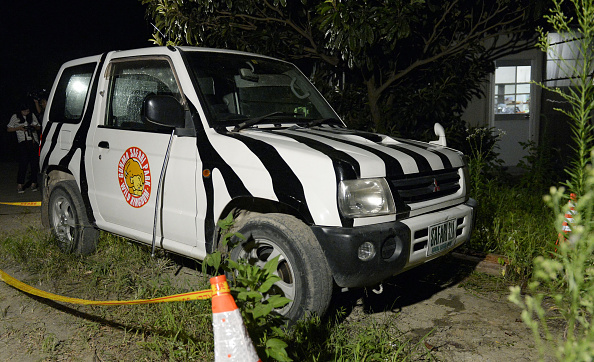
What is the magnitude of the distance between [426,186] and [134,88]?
8.09 feet

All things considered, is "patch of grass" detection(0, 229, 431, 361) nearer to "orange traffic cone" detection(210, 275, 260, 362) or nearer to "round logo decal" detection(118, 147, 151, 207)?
"round logo decal" detection(118, 147, 151, 207)

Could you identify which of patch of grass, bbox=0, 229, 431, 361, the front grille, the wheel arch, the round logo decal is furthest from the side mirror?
the wheel arch

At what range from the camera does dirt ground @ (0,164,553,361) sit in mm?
3195

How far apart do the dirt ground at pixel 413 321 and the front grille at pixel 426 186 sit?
2.61 feet

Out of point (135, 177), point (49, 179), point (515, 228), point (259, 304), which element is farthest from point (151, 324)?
point (515, 228)

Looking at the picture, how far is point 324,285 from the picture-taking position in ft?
10.2

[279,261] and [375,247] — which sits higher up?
[375,247]

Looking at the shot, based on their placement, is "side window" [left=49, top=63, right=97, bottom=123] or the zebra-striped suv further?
"side window" [left=49, top=63, right=97, bottom=123]

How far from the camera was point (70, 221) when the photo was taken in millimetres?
5051

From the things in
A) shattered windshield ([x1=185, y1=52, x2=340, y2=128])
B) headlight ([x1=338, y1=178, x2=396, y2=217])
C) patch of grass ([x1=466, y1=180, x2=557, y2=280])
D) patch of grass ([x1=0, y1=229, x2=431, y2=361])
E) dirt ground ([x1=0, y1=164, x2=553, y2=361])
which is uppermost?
shattered windshield ([x1=185, y1=52, x2=340, y2=128])

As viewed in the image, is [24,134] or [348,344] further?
[24,134]

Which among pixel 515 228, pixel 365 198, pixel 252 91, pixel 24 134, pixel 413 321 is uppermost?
pixel 252 91

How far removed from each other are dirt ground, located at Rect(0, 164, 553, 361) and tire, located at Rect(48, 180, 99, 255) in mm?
511

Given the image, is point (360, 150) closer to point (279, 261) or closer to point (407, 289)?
point (279, 261)
